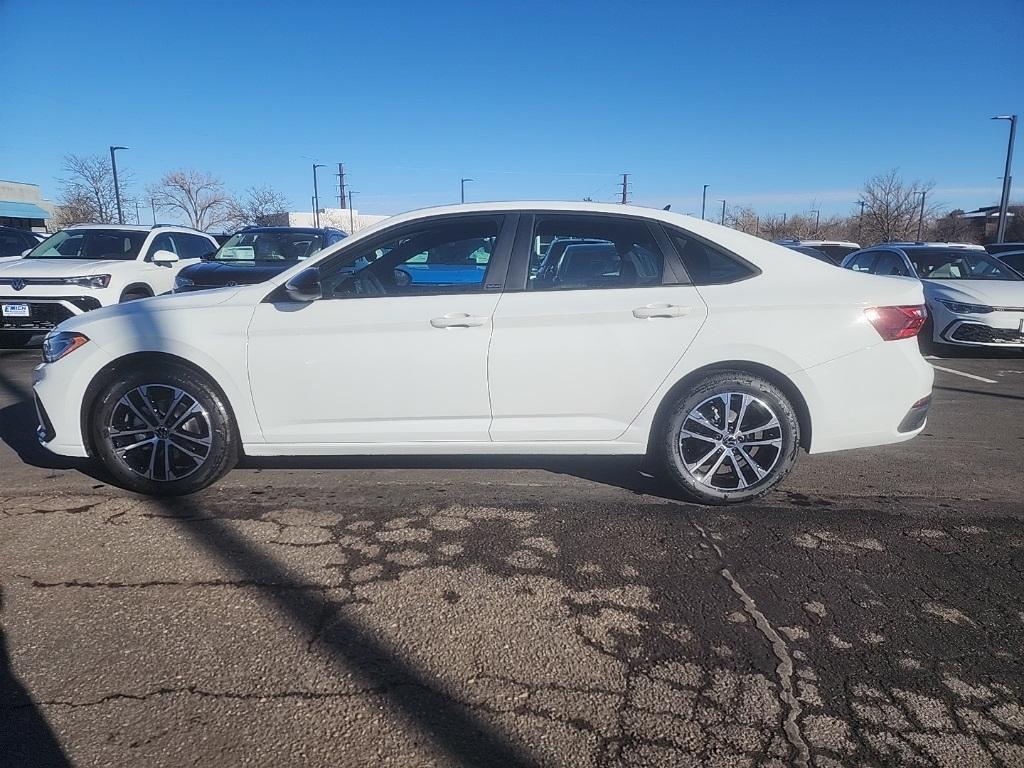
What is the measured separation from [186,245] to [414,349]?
9.09 meters

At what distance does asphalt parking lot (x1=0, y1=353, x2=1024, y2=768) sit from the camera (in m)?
2.10

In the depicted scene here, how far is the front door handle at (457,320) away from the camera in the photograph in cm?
382

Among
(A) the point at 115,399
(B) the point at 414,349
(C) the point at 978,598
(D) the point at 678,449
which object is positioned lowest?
(C) the point at 978,598

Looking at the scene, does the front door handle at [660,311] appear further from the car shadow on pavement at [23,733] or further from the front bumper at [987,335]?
the front bumper at [987,335]

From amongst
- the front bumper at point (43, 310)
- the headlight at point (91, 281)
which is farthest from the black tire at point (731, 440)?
the headlight at point (91, 281)

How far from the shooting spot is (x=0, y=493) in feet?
13.6

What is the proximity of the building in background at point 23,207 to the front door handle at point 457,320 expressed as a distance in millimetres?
52008

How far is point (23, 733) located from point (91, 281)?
8.04 m

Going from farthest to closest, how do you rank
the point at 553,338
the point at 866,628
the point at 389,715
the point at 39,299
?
the point at 39,299 < the point at 553,338 < the point at 866,628 < the point at 389,715

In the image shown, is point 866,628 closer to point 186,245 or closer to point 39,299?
point 39,299

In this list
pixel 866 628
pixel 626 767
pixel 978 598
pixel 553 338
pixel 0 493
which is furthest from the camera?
pixel 0 493

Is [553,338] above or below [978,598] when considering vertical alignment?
above

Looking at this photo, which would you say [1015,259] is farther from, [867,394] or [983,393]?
[867,394]

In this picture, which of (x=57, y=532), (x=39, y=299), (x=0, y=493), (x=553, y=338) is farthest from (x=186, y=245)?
(x=553, y=338)
